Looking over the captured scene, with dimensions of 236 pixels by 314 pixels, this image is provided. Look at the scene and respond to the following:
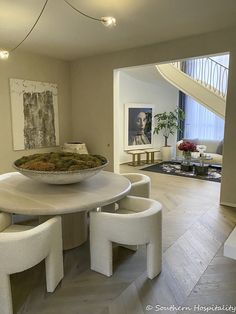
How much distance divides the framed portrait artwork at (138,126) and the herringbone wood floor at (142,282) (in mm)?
4548

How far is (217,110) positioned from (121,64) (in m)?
2.82

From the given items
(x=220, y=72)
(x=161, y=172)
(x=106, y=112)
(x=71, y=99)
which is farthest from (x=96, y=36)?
(x=220, y=72)

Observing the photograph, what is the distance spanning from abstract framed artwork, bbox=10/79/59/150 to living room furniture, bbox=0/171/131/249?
1984 mm

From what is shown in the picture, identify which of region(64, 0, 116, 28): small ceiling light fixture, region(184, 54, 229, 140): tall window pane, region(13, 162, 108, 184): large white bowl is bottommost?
region(13, 162, 108, 184): large white bowl

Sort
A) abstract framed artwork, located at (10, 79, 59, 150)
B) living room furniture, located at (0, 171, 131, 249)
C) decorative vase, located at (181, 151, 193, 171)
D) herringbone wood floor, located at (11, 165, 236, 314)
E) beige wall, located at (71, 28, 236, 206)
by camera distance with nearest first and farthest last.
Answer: herringbone wood floor, located at (11, 165, 236, 314), living room furniture, located at (0, 171, 131, 249), beige wall, located at (71, 28, 236, 206), abstract framed artwork, located at (10, 79, 59, 150), decorative vase, located at (181, 151, 193, 171)

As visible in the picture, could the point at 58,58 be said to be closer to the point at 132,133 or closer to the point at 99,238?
the point at 132,133

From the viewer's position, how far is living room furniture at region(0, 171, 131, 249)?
6.63 ft

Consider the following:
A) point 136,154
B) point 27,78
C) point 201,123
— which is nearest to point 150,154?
point 136,154

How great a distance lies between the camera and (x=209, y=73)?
683 cm

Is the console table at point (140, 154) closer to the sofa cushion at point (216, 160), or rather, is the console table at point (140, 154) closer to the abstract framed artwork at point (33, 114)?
the sofa cushion at point (216, 160)

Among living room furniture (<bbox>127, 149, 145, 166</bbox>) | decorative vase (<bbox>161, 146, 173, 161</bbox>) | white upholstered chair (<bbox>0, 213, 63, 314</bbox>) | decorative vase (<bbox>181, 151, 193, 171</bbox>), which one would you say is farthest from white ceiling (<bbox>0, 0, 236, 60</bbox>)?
decorative vase (<bbox>161, 146, 173, 161</bbox>)

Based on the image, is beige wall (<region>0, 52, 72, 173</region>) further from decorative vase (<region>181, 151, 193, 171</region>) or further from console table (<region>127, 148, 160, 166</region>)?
decorative vase (<region>181, 151, 193, 171</region>)

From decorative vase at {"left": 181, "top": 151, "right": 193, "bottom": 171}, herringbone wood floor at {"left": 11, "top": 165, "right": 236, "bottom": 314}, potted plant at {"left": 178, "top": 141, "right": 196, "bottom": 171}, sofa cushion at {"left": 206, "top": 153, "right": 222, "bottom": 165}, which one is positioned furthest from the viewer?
sofa cushion at {"left": 206, "top": 153, "right": 222, "bottom": 165}

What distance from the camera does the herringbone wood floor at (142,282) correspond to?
74.1 inches
